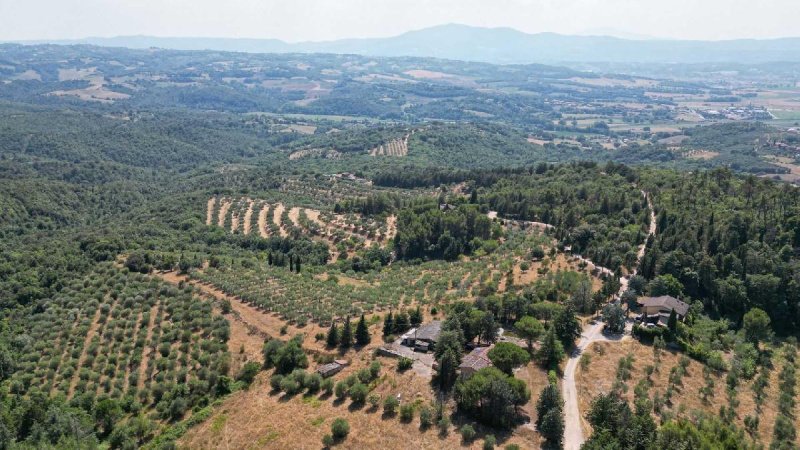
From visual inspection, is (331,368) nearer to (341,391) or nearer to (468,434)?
(341,391)

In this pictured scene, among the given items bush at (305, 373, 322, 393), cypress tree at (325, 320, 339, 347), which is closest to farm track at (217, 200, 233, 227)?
cypress tree at (325, 320, 339, 347)

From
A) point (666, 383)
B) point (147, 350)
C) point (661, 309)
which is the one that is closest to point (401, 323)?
point (666, 383)

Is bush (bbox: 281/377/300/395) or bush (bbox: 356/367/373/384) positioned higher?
bush (bbox: 356/367/373/384)

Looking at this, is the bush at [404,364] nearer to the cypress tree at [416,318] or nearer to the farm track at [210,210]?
the cypress tree at [416,318]

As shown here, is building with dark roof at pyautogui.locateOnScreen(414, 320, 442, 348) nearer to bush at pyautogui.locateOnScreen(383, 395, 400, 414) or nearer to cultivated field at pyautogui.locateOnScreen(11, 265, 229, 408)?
bush at pyautogui.locateOnScreen(383, 395, 400, 414)

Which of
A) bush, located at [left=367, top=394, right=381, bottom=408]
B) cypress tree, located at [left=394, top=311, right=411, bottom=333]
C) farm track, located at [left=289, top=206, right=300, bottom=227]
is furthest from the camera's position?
farm track, located at [left=289, top=206, right=300, bottom=227]

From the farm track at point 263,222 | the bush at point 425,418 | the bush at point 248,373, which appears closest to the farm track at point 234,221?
the farm track at point 263,222
